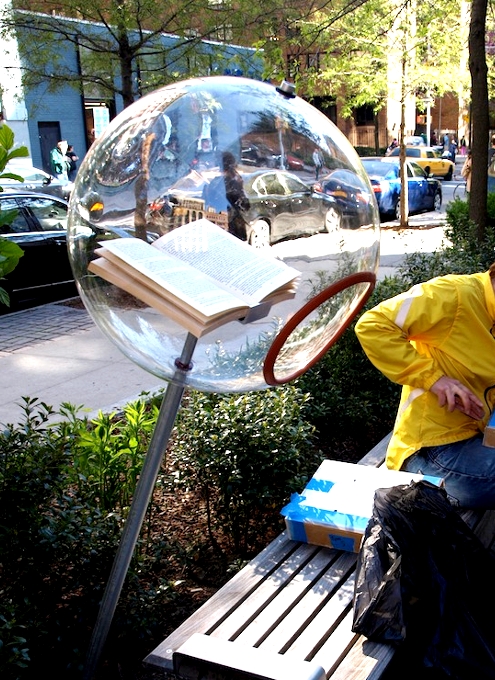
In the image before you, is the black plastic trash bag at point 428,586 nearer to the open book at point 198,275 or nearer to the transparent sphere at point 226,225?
the transparent sphere at point 226,225

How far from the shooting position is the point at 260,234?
228cm

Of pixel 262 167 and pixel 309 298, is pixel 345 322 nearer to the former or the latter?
pixel 309 298

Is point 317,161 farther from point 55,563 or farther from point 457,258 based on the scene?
point 457,258

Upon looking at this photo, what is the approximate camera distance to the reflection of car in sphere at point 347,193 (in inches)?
92.4

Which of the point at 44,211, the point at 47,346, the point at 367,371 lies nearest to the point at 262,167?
the point at 367,371

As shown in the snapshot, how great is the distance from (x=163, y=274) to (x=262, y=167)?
0.46 meters

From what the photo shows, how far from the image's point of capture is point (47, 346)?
8.28 meters

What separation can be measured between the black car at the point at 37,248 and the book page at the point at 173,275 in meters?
8.18

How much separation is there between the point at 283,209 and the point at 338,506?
1.23 m

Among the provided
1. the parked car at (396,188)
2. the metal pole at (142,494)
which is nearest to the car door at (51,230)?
the metal pole at (142,494)

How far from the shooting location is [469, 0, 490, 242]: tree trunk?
8.32 meters

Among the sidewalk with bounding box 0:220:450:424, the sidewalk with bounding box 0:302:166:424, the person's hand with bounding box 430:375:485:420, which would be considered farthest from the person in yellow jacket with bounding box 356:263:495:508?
the sidewalk with bounding box 0:302:166:424

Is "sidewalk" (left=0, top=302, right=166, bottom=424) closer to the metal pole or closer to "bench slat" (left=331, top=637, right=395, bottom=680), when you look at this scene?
the metal pole

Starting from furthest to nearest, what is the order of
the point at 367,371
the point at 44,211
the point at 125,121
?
the point at 44,211 < the point at 367,371 < the point at 125,121
